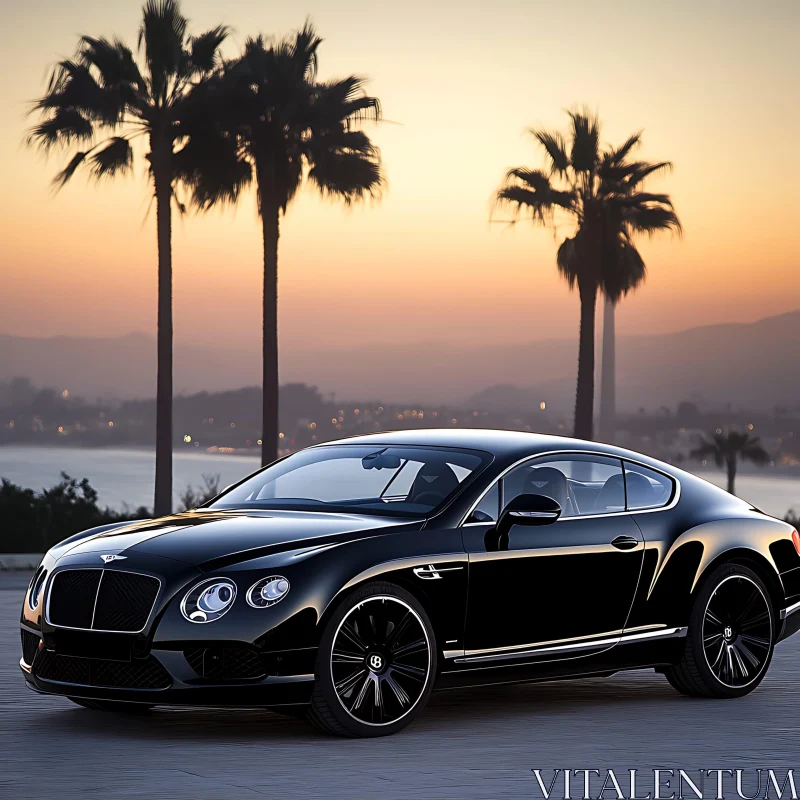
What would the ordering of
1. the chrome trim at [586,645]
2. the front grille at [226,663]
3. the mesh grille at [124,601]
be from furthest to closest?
the chrome trim at [586,645], the mesh grille at [124,601], the front grille at [226,663]

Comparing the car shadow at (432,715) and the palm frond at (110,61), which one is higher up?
the palm frond at (110,61)

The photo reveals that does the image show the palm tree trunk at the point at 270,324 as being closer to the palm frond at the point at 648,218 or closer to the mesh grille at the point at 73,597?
the palm frond at the point at 648,218

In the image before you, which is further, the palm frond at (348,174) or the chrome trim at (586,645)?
→ the palm frond at (348,174)

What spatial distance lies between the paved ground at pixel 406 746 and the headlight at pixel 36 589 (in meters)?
0.65

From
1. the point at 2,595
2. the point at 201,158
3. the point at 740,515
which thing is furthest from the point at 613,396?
the point at 740,515

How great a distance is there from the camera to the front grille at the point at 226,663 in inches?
336

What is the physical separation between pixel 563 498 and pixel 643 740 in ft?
5.73

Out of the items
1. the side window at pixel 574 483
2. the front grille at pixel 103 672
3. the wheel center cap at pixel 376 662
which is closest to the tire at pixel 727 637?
the side window at pixel 574 483

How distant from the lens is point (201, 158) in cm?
4184

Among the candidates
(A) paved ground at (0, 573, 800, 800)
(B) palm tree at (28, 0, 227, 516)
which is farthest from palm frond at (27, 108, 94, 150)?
(A) paved ground at (0, 573, 800, 800)

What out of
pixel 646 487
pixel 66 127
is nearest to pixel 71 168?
pixel 66 127

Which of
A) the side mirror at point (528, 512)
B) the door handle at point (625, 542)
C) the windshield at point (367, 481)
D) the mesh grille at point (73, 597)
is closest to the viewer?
the mesh grille at point (73, 597)

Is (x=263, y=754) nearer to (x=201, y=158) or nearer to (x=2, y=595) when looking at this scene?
(x=2, y=595)

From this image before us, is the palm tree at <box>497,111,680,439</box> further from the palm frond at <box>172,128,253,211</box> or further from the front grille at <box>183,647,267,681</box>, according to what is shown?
the front grille at <box>183,647,267,681</box>
